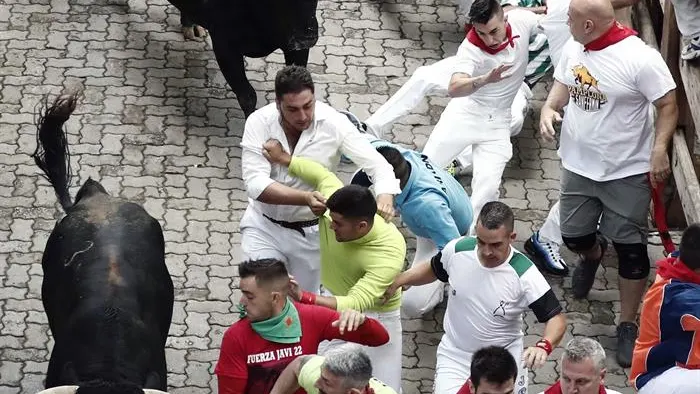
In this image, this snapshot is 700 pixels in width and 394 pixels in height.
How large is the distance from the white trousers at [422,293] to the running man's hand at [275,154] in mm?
1257

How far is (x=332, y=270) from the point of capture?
25.2 ft

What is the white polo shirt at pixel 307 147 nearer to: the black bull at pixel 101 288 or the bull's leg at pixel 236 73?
the black bull at pixel 101 288

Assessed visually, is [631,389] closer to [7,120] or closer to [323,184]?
[323,184]

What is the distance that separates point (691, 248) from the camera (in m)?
6.98

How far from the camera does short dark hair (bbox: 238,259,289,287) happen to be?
6.62 m

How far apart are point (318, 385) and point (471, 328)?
147 cm

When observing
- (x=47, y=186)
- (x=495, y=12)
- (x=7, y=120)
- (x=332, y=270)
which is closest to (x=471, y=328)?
(x=332, y=270)

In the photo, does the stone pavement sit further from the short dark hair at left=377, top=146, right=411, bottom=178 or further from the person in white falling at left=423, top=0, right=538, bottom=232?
the short dark hair at left=377, top=146, right=411, bottom=178

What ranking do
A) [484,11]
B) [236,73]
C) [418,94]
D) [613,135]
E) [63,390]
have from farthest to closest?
[236,73] → [418,94] → [484,11] → [613,135] → [63,390]

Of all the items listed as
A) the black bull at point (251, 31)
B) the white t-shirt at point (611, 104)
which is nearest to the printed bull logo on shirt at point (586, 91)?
the white t-shirt at point (611, 104)

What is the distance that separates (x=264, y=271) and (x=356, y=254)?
93 cm

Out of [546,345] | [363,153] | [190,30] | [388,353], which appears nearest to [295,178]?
[363,153]

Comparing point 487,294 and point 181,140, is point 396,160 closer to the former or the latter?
point 487,294

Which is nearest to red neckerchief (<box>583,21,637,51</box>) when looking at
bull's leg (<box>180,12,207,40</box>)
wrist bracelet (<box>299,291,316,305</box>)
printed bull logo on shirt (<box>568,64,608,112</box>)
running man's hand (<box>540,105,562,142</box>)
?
printed bull logo on shirt (<box>568,64,608,112</box>)
